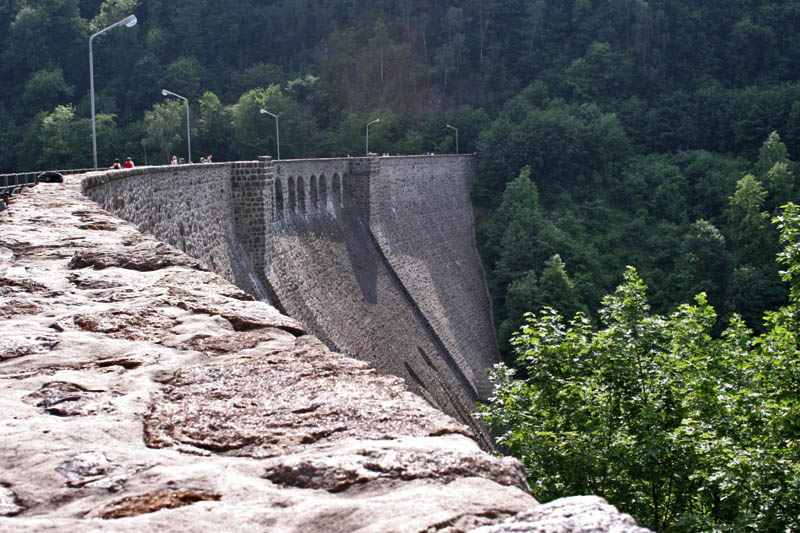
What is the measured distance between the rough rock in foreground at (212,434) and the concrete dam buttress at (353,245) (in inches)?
340

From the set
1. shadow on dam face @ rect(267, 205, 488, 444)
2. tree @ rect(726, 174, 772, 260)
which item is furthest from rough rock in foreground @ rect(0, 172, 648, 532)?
tree @ rect(726, 174, 772, 260)

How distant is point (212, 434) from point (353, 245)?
96.1ft

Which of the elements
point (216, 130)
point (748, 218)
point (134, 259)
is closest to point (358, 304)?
point (134, 259)

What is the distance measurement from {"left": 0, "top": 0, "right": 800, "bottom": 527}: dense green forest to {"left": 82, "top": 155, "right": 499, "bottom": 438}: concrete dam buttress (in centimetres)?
332

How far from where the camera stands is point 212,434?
346 centimetres

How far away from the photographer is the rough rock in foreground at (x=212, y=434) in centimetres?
273

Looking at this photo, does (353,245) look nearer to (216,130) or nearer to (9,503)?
(9,503)

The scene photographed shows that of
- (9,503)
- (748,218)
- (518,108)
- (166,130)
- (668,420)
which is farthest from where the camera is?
(166,130)

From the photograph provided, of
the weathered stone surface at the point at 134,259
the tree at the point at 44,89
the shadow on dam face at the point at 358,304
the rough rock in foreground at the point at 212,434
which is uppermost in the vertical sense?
the tree at the point at 44,89

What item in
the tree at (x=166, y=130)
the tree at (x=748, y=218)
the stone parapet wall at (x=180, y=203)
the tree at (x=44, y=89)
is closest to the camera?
the stone parapet wall at (x=180, y=203)

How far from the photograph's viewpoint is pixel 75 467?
121 inches

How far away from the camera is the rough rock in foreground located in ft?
8.95

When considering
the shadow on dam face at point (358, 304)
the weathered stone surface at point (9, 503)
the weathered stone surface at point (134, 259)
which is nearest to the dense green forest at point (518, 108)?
the shadow on dam face at point (358, 304)

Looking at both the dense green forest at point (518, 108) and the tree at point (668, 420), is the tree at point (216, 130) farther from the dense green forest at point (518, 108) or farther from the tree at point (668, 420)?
the tree at point (668, 420)
